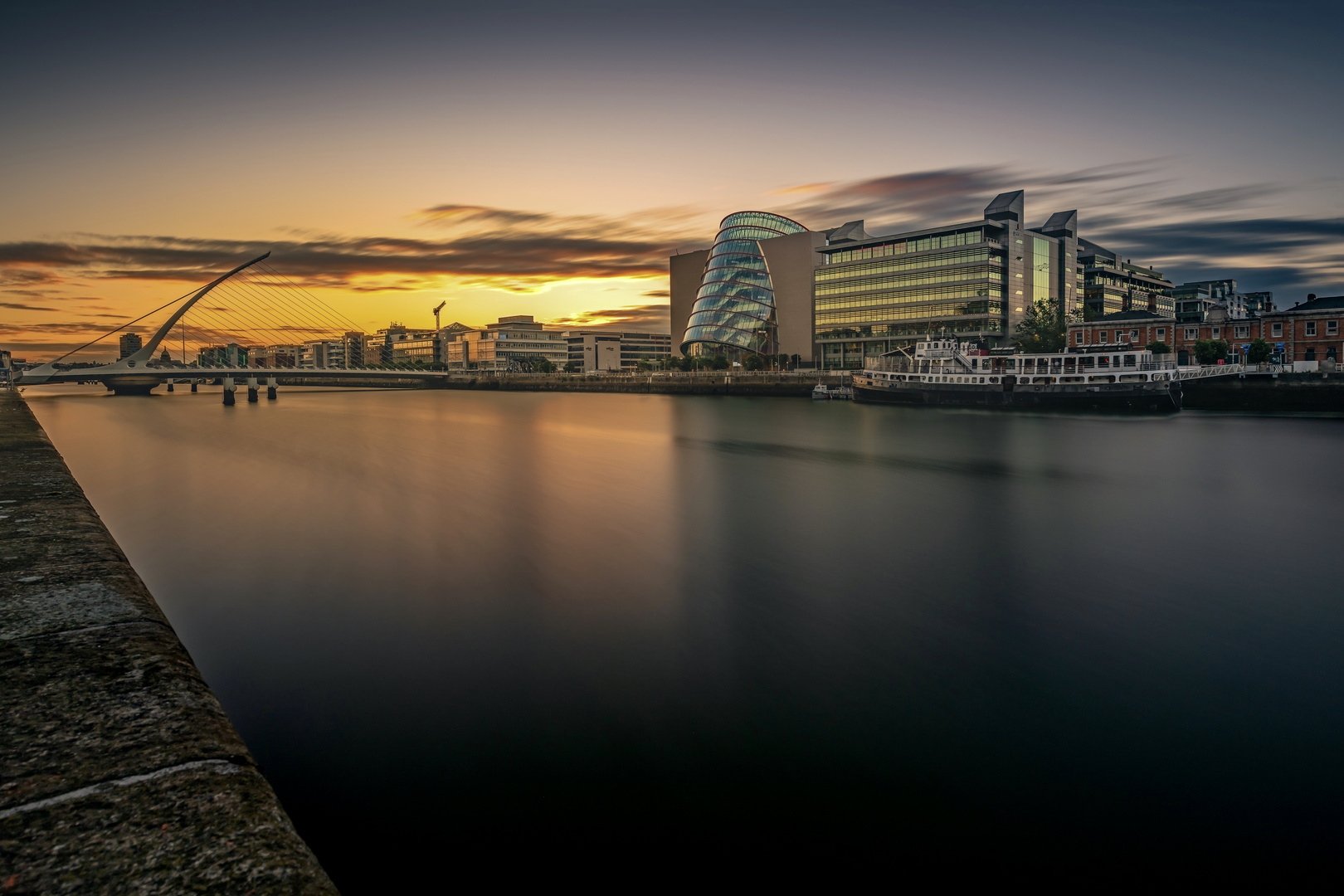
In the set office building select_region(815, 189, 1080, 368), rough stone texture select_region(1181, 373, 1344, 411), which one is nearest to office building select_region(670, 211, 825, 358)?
office building select_region(815, 189, 1080, 368)

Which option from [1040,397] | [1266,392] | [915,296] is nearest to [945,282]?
[915,296]

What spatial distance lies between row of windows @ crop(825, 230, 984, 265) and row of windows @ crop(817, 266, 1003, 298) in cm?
301

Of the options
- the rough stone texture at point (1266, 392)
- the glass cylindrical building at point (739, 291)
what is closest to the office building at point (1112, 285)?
the glass cylindrical building at point (739, 291)

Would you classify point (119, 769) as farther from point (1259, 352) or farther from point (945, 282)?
point (945, 282)

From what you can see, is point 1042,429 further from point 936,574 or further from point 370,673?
point 370,673

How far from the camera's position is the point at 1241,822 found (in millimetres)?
4961

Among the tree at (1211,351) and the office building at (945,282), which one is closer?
the tree at (1211,351)

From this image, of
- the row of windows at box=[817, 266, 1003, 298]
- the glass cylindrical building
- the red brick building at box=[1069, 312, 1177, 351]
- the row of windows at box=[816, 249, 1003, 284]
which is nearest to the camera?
the red brick building at box=[1069, 312, 1177, 351]

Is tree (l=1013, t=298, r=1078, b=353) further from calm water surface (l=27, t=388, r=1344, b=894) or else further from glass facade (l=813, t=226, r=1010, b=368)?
calm water surface (l=27, t=388, r=1344, b=894)

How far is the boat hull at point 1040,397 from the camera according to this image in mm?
48594

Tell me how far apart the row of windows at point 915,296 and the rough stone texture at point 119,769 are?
9268 cm

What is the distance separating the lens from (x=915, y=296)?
302ft

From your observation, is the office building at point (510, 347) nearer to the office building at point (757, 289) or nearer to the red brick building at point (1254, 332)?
the office building at point (757, 289)

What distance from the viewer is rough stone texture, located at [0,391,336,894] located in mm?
2449
